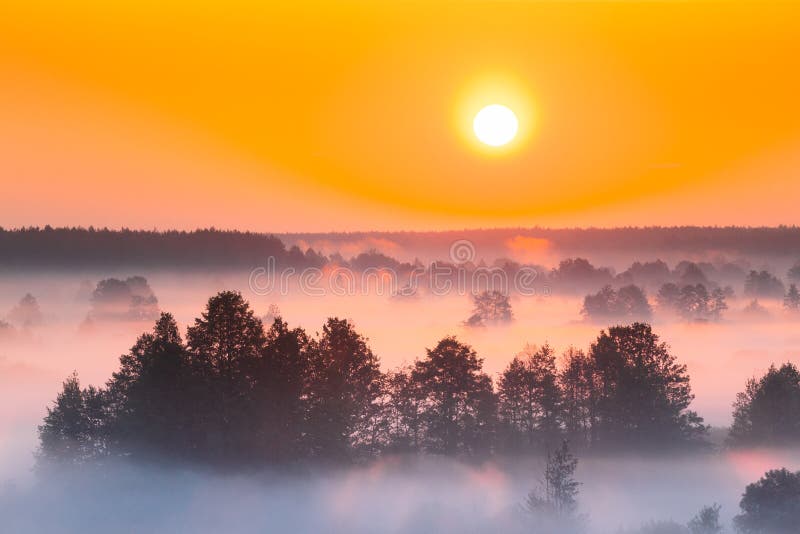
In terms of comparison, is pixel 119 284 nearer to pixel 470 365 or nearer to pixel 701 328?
pixel 701 328

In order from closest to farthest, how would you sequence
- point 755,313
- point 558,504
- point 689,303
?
point 558,504 < point 689,303 < point 755,313

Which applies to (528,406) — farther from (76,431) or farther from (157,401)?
(76,431)

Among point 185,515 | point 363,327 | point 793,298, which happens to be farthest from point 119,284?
point 185,515

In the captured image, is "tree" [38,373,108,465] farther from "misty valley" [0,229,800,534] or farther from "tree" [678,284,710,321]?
"tree" [678,284,710,321]

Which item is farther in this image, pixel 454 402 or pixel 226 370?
pixel 454 402

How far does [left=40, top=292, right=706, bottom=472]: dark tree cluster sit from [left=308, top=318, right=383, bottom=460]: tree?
5 cm

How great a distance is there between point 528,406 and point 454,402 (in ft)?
13.5

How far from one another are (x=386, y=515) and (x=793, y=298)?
161m

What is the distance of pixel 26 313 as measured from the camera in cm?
17225

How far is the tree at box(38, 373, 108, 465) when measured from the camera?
46219 mm

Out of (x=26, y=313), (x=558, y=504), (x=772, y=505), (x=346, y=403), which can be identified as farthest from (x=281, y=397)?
(x=26, y=313)

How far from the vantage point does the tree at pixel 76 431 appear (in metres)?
46.2

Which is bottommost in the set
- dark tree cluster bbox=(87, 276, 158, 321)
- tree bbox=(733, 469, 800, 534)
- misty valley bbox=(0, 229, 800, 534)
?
tree bbox=(733, 469, 800, 534)

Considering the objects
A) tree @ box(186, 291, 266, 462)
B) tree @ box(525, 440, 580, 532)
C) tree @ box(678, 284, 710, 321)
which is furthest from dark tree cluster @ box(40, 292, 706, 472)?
tree @ box(678, 284, 710, 321)
